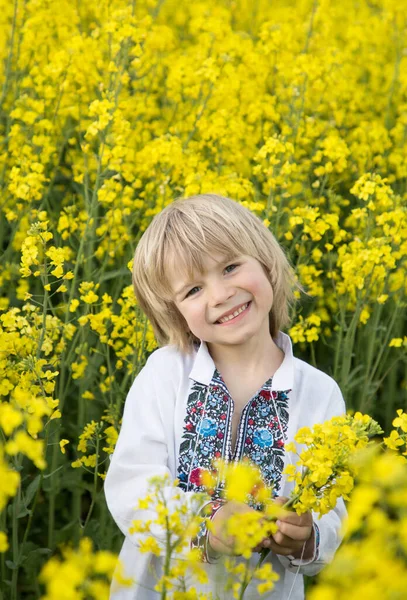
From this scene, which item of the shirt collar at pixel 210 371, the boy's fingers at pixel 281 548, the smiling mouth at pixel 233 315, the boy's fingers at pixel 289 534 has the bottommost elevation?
Answer: the boy's fingers at pixel 281 548

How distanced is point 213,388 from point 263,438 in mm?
179

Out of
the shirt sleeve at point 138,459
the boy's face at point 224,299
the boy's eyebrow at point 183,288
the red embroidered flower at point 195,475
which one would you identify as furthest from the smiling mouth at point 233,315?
the red embroidered flower at point 195,475

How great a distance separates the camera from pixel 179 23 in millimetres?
5996

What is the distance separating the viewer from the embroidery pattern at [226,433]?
→ 218 cm

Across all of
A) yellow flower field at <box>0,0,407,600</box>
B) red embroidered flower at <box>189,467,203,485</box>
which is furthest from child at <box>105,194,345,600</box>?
yellow flower field at <box>0,0,407,600</box>

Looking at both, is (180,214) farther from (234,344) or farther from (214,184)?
(214,184)

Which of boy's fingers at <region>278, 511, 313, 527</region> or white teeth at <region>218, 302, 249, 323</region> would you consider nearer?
boy's fingers at <region>278, 511, 313, 527</region>

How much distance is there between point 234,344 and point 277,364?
16 cm

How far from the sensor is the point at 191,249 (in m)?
2.16

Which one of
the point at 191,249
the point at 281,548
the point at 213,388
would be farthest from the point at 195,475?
the point at 191,249

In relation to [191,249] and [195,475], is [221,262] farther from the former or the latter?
[195,475]

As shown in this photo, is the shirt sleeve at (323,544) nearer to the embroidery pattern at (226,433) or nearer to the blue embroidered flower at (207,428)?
the embroidery pattern at (226,433)

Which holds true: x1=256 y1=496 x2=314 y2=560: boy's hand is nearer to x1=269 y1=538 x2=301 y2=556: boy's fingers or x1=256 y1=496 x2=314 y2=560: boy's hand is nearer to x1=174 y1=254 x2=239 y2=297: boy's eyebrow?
x1=269 y1=538 x2=301 y2=556: boy's fingers

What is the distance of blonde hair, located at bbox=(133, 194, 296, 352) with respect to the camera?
2178 mm
